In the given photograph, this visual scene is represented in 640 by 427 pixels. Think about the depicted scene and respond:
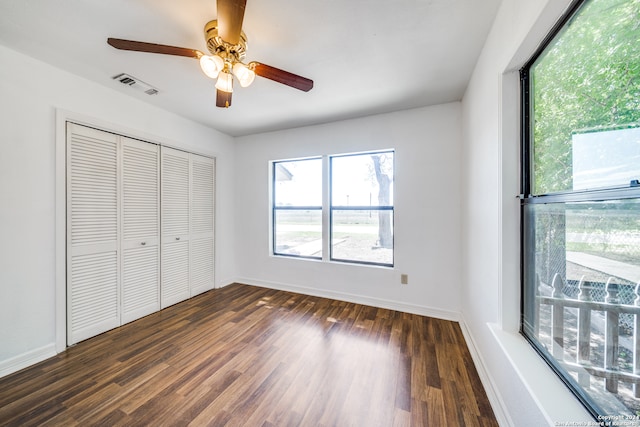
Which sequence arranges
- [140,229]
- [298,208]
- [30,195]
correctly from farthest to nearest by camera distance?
[298,208]
[140,229]
[30,195]

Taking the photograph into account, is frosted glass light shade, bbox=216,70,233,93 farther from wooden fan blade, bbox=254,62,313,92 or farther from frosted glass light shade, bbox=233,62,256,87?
wooden fan blade, bbox=254,62,313,92

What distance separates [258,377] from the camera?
5.66ft

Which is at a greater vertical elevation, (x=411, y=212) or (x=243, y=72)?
(x=243, y=72)

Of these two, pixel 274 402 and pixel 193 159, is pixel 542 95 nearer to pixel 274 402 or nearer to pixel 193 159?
pixel 274 402

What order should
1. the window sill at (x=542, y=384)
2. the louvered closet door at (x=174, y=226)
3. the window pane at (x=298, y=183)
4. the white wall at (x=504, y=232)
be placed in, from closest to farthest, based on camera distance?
the window sill at (x=542, y=384)
the white wall at (x=504, y=232)
the louvered closet door at (x=174, y=226)
the window pane at (x=298, y=183)

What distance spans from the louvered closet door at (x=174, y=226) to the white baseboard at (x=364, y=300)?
1075 mm

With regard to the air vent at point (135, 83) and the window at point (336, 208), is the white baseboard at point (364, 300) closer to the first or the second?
the window at point (336, 208)

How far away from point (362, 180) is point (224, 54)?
218 cm

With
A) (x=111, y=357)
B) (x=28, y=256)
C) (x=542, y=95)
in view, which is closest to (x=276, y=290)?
(x=111, y=357)

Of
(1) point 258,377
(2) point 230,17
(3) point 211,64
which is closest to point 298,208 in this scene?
(1) point 258,377

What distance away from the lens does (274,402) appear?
58.9 inches

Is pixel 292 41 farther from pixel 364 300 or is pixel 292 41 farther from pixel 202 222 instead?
pixel 364 300

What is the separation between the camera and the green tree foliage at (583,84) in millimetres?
730

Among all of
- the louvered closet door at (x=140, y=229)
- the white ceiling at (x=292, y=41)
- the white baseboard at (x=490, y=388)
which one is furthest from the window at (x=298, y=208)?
the white baseboard at (x=490, y=388)
